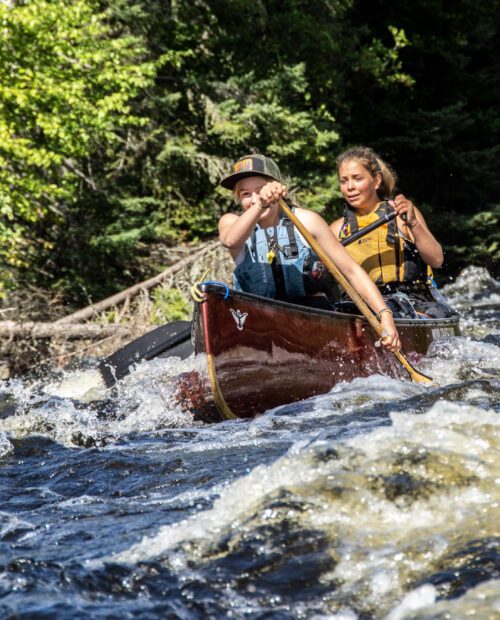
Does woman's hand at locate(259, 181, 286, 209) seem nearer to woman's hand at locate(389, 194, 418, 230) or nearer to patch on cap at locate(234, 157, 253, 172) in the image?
patch on cap at locate(234, 157, 253, 172)

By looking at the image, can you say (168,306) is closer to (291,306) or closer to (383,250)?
(383,250)

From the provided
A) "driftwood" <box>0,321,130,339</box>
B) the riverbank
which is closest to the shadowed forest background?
the riverbank

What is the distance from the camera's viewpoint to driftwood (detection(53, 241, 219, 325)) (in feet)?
34.8

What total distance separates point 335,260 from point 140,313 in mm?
5692

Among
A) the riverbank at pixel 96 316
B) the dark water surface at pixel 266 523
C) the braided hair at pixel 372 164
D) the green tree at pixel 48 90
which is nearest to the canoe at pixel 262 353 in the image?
the dark water surface at pixel 266 523

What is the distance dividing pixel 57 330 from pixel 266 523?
A: 23.7 ft

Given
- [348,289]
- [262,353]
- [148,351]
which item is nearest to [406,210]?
[348,289]

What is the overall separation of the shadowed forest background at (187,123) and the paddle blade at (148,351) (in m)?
3.45

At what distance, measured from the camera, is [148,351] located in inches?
249

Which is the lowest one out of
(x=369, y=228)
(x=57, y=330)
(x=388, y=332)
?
(x=388, y=332)

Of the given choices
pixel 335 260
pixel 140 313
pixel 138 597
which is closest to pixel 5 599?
pixel 138 597

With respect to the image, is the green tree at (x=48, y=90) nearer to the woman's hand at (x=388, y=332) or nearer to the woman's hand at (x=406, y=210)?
the woman's hand at (x=406, y=210)

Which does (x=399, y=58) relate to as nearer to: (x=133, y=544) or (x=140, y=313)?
(x=140, y=313)

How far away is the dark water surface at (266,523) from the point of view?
105 inches
